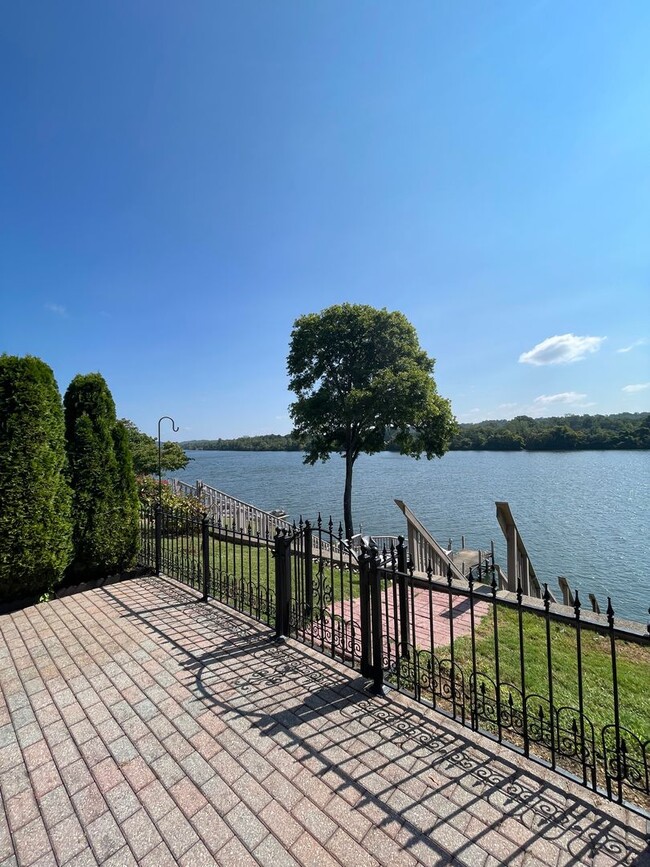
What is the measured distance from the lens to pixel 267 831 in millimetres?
2092

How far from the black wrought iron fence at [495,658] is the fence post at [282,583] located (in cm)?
1

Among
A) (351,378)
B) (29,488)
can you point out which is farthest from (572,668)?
(351,378)

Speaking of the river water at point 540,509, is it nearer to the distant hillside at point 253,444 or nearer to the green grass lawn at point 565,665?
the green grass lawn at point 565,665

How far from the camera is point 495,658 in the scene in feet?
8.91

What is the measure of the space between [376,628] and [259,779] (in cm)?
134

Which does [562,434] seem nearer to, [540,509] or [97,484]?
[540,509]

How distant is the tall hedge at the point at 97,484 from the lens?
6.27 metres

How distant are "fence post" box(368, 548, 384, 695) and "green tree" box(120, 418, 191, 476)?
44.4ft

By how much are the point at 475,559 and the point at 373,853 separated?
35.5ft

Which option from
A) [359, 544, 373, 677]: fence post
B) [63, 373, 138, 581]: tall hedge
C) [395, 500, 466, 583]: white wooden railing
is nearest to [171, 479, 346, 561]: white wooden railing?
[63, 373, 138, 581]: tall hedge

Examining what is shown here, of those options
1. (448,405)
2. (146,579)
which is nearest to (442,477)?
(448,405)

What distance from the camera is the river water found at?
47.8 ft

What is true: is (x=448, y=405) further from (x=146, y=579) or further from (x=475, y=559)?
(x=146, y=579)

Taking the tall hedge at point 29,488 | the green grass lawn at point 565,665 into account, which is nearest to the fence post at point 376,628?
the green grass lawn at point 565,665
